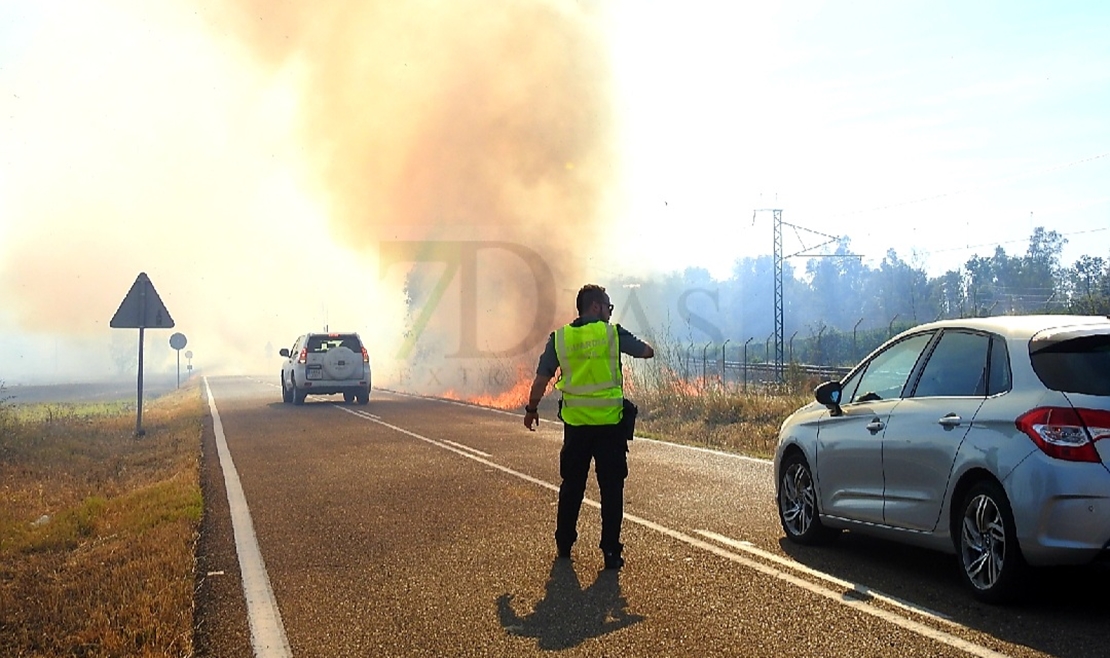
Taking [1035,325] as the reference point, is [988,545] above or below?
below

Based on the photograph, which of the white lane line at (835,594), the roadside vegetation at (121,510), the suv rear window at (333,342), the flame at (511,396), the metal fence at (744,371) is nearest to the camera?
the white lane line at (835,594)

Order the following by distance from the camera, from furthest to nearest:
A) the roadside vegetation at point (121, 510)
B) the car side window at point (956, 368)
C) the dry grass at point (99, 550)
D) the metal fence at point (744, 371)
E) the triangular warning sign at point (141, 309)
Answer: the metal fence at point (744, 371) → the triangular warning sign at point (141, 309) → the car side window at point (956, 368) → the roadside vegetation at point (121, 510) → the dry grass at point (99, 550)

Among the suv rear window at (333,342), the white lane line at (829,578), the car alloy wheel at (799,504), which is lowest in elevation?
the white lane line at (829,578)

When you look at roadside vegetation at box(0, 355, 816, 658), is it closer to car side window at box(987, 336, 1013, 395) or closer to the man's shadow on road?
the man's shadow on road

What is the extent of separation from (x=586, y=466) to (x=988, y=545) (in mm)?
2925

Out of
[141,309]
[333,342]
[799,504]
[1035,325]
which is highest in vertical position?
[141,309]

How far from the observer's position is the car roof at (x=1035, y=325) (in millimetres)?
6801

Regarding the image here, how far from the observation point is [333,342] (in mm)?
32062

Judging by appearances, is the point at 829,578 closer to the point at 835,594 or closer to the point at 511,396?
the point at 835,594

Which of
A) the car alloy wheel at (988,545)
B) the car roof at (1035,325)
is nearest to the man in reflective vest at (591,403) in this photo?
the car roof at (1035,325)

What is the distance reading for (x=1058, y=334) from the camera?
22.1 ft

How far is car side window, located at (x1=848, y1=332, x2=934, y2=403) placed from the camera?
8.00m

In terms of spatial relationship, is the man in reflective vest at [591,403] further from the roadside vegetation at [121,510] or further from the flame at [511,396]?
the flame at [511,396]

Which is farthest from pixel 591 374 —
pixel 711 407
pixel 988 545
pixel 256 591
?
pixel 711 407
